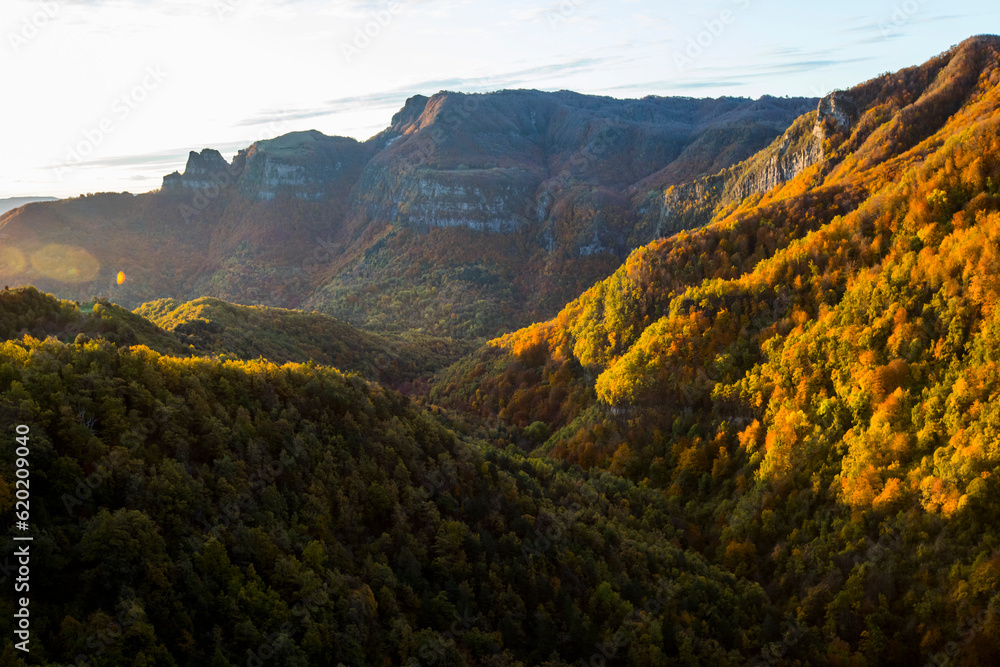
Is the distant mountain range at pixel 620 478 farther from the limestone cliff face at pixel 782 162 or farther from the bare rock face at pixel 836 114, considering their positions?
the limestone cliff face at pixel 782 162

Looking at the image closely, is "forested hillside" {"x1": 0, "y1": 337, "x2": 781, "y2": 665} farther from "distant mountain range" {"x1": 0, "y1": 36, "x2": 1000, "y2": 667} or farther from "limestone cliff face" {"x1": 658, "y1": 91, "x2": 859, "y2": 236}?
"limestone cliff face" {"x1": 658, "y1": 91, "x2": 859, "y2": 236}

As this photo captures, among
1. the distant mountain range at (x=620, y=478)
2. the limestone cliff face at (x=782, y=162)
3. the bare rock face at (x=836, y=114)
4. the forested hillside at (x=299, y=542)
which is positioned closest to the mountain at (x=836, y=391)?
the distant mountain range at (x=620, y=478)

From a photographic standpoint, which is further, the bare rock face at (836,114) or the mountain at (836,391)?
the bare rock face at (836,114)

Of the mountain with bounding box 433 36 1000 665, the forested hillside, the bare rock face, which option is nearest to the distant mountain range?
the forested hillside

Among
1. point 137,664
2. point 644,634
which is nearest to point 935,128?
point 644,634

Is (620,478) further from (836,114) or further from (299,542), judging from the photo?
(836,114)

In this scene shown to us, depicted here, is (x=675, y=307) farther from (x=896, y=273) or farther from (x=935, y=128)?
(x=935, y=128)

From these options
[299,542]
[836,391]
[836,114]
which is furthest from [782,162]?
[299,542]

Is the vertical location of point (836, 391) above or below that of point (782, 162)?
below

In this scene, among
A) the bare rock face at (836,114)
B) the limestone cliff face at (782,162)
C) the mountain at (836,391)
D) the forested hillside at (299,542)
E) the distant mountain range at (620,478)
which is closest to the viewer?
the forested hillside at (299,542)
